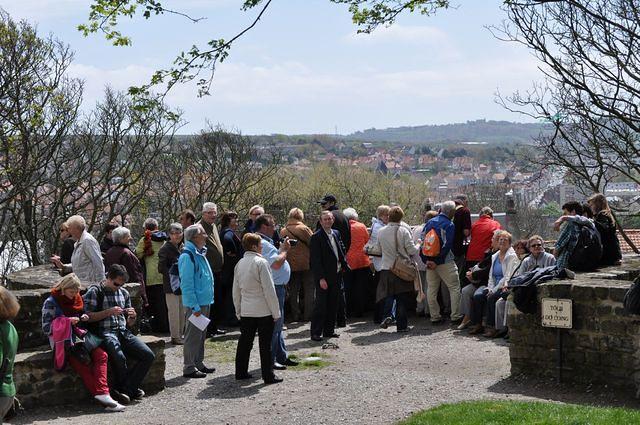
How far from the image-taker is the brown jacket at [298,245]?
13.8m

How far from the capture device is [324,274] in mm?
12602

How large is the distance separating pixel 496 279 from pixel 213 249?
3.98m

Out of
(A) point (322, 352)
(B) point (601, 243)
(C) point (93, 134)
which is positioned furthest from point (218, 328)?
(C) point (93, 134)

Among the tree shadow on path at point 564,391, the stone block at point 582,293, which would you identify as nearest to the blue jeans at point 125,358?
the tree shadow on path at point 564,391

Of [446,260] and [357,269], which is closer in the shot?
[446,260]

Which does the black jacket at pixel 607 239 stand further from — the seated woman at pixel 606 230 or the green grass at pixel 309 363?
the green grass at pixel 309 363

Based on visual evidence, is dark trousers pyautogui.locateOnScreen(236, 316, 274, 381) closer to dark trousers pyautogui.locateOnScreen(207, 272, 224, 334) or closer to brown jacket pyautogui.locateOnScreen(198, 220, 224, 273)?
brown jacket pyautogui.locateOnScreen(198, 220, 224, 273)

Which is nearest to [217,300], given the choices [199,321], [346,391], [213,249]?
[213,249]

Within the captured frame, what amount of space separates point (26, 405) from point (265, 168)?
33.3 m

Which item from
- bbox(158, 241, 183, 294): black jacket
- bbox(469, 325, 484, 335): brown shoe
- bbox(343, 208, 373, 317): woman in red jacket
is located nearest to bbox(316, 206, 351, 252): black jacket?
bbox(343, 208, 373, 317): woman in red jacket

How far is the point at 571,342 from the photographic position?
31.6 feet

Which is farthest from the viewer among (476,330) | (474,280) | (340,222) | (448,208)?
(340,222)

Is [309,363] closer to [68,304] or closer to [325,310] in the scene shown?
[325,310]

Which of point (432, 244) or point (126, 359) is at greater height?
point (432, 244)
